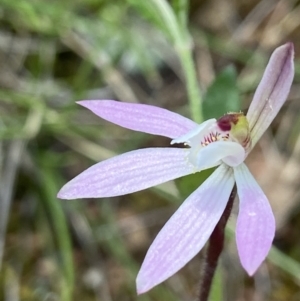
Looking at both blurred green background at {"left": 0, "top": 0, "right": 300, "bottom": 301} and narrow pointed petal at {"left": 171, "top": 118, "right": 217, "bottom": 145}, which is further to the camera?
blurred green background at {"left": 0, "top": 0, "right": 300, "bottom": 301}

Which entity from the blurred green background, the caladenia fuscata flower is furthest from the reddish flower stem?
the blurred green background

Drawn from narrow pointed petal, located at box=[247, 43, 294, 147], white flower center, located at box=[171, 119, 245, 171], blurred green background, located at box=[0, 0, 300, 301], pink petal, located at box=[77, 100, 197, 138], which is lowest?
white flower center, located at box=[171, 119, 245, 171]

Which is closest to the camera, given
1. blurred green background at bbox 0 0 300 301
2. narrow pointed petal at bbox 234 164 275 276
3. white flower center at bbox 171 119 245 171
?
narrow pointed petal at bbox 234 164 275 276

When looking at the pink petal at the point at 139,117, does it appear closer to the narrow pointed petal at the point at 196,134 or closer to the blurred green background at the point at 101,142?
the narrow pointed petal at the point at 196,134

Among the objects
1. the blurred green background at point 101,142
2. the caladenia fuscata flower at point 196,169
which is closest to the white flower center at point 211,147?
the caladenia fuscata flower at point 196,169

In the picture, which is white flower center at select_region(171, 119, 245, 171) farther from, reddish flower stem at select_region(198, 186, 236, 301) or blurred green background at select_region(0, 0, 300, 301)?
blurred green background at select_region(0, 0, 300, 301)

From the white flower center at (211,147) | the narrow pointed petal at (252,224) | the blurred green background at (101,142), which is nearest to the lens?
the narrow pointed petal at (252,224)

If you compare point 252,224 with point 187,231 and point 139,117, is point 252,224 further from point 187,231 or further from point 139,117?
point 139,117
